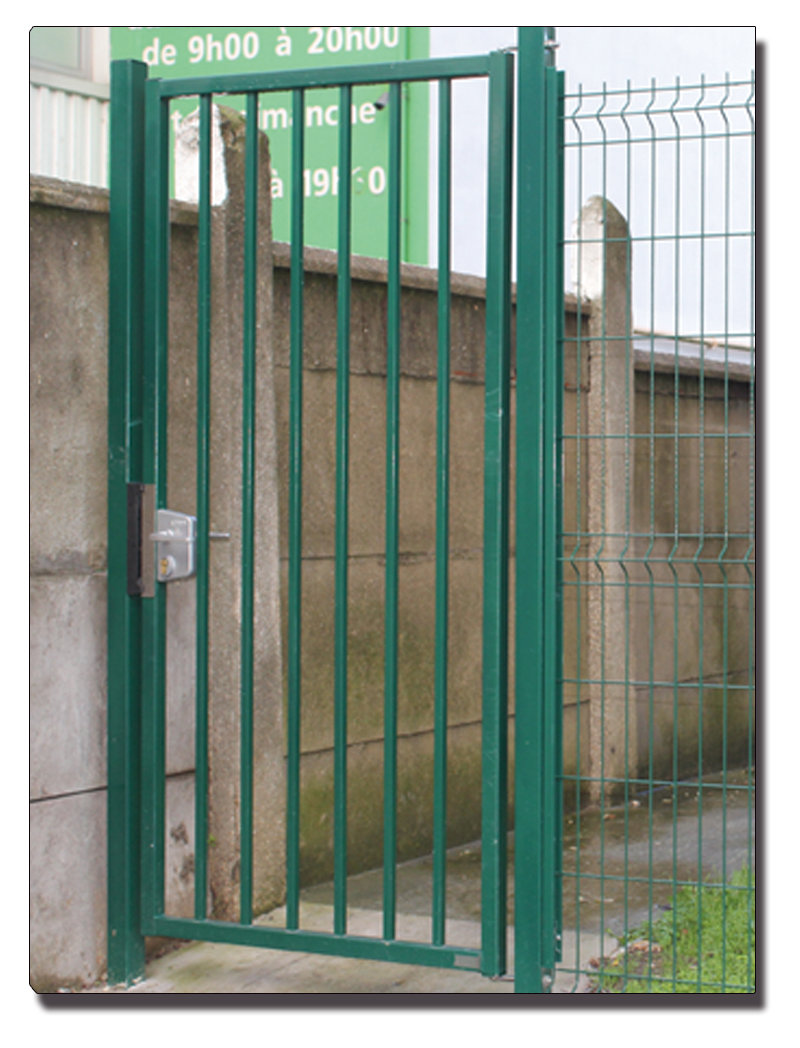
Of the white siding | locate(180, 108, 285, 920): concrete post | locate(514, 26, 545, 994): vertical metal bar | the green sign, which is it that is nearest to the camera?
locate(514, 26, 545, 994): vertical metal bar

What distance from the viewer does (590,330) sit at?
231 inches

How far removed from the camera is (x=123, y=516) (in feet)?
10.8

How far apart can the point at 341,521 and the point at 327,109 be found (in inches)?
194

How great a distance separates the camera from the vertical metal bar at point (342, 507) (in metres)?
3.10

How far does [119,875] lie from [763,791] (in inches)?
71.9

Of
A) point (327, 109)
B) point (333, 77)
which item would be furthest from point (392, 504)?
point (327, 109)

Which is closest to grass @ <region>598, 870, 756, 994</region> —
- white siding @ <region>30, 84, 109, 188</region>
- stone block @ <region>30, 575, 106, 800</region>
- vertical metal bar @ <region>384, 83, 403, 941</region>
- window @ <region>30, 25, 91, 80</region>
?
vertical metal bar @ <region>384, 83, 403, 941</region>

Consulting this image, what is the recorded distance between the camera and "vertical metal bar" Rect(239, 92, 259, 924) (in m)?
3.21

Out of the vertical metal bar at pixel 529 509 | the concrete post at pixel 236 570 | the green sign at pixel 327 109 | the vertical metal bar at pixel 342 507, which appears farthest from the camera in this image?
the green sign at pixel 327 109

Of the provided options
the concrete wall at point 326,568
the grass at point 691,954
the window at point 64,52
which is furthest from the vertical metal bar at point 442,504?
the window at point 64,52

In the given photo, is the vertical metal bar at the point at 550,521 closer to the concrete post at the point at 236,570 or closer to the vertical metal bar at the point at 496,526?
the vertical metal bar at the point at 496,526

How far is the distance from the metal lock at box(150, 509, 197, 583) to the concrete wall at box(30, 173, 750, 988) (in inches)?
7.7

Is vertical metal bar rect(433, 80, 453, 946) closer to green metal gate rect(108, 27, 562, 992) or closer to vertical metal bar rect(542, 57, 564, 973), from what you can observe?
green metal gate rect(108, 27, 562, 992)

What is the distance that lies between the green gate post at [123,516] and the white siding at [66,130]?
612cm
